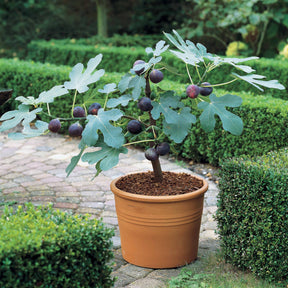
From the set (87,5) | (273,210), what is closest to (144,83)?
(273,210)

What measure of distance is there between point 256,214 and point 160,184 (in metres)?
0.75

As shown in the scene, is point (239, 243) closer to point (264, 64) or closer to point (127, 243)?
point (127, 243)

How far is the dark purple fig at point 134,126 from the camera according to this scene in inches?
121

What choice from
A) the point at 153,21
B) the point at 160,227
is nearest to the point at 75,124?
the point at 160,227

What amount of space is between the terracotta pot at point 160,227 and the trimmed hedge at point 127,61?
2722mm

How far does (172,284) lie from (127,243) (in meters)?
0.50

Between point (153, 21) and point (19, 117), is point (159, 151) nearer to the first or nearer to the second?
point (19, 117)

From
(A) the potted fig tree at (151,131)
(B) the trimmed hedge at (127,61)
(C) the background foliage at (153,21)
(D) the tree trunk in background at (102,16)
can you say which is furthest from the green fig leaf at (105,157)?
(D) the tree trunk in background at (102,16)

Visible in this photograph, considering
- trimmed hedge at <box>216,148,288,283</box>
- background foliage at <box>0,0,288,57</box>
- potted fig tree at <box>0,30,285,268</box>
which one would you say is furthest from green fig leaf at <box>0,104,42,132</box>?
background foliage at <box>0,0,288,57</box>

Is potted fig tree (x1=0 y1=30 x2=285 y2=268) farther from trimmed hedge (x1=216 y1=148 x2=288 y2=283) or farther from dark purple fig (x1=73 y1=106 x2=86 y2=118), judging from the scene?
trimmed hedge (x1=216 y1=148 x2=288 y2=283)

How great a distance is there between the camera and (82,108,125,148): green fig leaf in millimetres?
2725

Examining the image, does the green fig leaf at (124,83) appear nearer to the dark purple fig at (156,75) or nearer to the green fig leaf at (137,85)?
the green fig leaf at (137,85)

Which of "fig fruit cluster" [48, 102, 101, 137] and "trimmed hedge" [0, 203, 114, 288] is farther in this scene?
"fig fruit cluster" [48, 102, 101, 137]

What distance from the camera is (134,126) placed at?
10.1ft
